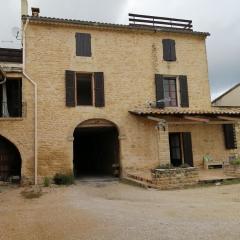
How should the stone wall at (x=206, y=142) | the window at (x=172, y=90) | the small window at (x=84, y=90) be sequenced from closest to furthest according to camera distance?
the small window at (x=84, y=90) < the window at (x=172, y=90) < the stone wall at (x=206, y=142)

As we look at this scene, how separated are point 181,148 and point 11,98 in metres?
8.36

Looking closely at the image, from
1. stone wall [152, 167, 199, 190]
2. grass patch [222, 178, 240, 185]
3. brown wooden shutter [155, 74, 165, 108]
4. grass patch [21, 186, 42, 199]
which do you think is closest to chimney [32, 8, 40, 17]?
brown wooden shutter [155, 74, 165, 108]

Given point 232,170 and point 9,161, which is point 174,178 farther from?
point 9,161

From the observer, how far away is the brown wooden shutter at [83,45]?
47.7ft

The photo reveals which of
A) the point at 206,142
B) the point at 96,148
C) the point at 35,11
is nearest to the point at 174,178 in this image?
the point at 206,142

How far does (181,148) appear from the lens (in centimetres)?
1574

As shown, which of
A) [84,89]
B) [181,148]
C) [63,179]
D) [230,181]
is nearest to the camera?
[230,181]

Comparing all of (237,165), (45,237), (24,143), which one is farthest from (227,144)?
(45,237)

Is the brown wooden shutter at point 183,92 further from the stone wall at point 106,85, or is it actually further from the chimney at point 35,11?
the chimney at point 35,11

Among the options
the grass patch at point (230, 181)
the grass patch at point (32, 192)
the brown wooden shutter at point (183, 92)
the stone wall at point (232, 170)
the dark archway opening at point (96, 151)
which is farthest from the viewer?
the brown wooden shutter at point (183, 92)

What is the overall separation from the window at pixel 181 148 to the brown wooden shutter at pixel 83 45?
573 centimetres

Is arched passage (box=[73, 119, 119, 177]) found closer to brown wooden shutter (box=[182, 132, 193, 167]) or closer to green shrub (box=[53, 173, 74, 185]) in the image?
green shrub (box=[53, 173, 74, 185])

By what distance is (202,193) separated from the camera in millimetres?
9859

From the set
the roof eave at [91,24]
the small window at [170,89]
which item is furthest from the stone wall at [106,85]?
the small window at [170,89]
